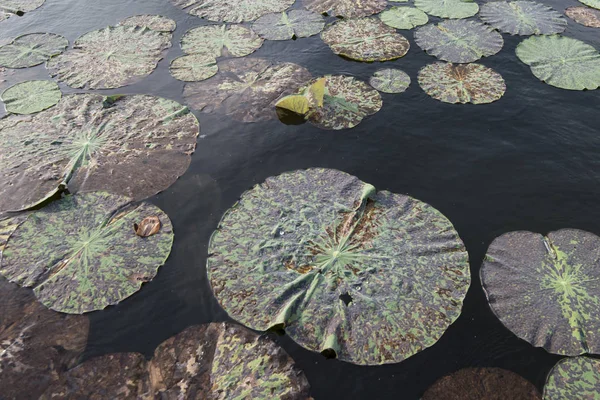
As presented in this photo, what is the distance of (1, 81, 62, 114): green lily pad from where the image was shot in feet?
21.4

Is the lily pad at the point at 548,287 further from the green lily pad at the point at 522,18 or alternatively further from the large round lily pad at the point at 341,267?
the green lily pad at the point at 522,18

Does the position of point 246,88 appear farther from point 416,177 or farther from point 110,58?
point 416,177

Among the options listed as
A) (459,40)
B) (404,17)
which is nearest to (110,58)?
(404,17)

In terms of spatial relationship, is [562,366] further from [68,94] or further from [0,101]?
[0,101]

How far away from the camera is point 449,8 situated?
8484 mm

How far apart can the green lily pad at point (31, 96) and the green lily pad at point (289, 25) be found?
3.80 metres

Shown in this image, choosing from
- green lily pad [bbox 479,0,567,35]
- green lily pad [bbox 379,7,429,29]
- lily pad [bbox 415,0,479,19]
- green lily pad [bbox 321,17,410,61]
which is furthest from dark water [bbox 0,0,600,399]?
lily pad [bbox 415,0,479,19]

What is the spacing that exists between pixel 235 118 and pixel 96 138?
199cm

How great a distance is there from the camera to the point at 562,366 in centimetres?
364

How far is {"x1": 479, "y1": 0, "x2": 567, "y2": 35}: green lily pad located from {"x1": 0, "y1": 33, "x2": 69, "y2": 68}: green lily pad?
27.3ft

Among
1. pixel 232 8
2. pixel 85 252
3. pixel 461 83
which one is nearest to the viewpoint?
pixel 85 252

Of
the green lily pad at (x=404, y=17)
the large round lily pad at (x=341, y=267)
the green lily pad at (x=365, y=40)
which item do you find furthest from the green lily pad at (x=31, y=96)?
the green lily pad at (x=404, y=17)

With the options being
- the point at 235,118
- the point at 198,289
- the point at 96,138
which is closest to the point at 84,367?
the point at 198,289

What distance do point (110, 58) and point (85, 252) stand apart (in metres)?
4.51
